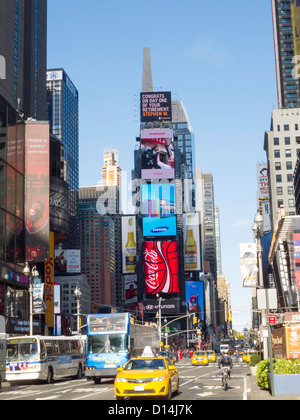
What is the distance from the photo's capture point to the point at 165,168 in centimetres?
16750

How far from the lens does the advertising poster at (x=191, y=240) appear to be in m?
178

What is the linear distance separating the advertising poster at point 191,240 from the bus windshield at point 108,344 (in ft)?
465

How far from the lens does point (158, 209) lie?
169250 millimetres

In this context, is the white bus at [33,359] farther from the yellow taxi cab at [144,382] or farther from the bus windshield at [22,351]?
the yellow taxi cab at [144,382]

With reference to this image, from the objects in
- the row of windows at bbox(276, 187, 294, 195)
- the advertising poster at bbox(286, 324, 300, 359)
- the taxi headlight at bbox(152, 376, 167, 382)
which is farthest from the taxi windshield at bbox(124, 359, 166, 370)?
the row of windows at bbox(276, 187, 294, 195)

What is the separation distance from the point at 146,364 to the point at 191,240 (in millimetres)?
156118

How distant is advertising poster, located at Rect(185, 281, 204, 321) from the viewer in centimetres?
18800

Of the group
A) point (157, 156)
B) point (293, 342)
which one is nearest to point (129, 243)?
point (157, 156)

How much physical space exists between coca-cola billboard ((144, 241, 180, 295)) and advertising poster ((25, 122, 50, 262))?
296 ft

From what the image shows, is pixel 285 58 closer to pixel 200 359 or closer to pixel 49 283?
pixel 49 283

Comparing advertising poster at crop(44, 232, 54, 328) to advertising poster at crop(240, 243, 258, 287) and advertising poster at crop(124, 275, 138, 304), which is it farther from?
advertising poster at crop(124, 275, 138, 304)

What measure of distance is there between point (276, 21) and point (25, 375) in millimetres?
161106

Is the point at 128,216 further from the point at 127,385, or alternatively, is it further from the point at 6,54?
the point at 127,385
